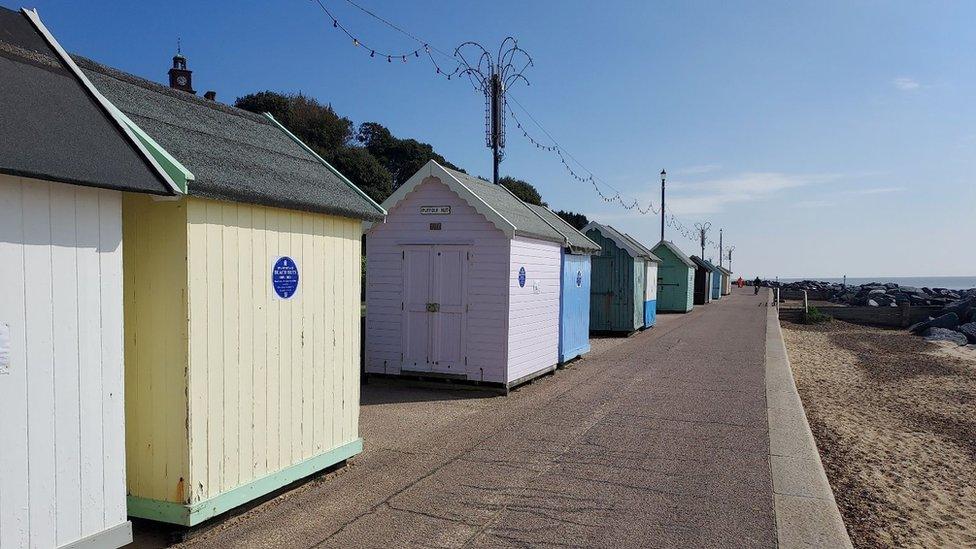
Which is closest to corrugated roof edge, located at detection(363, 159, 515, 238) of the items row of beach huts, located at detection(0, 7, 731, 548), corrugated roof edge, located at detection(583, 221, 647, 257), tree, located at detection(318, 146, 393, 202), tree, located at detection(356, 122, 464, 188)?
row of beach huts, located at detection(0, 7, 731, 548)

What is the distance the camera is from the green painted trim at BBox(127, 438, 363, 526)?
455 centimetres

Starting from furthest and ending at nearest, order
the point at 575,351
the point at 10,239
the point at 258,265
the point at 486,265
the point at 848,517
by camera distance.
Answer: the point at 575,351
the point at 486,265
the point at 848,517
the point at 258,265
the point at 10,239

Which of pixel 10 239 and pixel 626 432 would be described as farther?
pixel 626 432

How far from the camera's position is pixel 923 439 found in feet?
29.2

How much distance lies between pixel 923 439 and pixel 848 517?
423cm

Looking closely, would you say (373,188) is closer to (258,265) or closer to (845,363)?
(845,363)

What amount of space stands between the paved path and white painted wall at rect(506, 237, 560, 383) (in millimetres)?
627

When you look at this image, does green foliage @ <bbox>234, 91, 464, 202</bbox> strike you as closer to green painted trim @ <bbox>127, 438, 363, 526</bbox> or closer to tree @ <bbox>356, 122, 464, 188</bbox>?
tree @ <bbox>356, 122, 464, 188</bbox>

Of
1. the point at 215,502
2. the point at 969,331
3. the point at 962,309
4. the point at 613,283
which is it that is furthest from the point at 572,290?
the point at 962,309

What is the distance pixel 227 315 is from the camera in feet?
16.1

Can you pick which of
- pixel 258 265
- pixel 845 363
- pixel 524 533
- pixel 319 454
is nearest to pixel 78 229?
pixel 258 265

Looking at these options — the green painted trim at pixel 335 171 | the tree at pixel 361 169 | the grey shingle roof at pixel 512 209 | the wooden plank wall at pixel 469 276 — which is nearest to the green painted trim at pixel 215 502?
the green painted trim at pixel 335 171

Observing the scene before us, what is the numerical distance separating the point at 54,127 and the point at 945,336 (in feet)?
85.4

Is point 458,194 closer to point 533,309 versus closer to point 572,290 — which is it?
point 533,309
